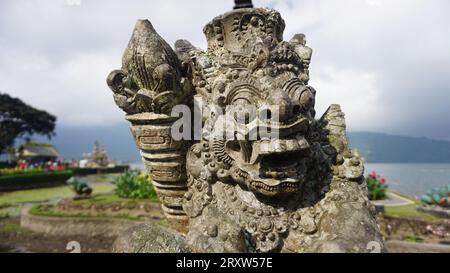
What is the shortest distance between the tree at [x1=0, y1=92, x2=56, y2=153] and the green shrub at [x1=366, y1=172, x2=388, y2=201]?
41.0 m

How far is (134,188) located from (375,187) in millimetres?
7852

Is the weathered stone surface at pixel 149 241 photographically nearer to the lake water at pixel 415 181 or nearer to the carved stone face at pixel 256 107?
the carved stone face at pixel 256 107

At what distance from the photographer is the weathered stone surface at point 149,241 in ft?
7.18

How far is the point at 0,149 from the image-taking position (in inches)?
1515

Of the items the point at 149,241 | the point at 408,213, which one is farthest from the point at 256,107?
the point at 408,213

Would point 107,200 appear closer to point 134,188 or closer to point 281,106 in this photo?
point 134,188

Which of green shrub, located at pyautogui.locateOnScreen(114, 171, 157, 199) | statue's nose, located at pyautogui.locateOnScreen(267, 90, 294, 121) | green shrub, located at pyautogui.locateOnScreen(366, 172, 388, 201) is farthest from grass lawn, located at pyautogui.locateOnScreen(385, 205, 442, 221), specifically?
statue's nose, located at pyautogui.locateOnScreen(267, 90, 294, 121)

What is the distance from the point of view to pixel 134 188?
11688 millimetres

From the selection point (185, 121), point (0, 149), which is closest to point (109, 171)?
point (0, 149)

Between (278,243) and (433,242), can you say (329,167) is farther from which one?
(433,242)

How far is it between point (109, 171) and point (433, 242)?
91.7ft

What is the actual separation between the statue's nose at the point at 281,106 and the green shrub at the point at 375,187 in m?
9.55

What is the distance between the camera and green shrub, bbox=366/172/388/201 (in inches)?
429
